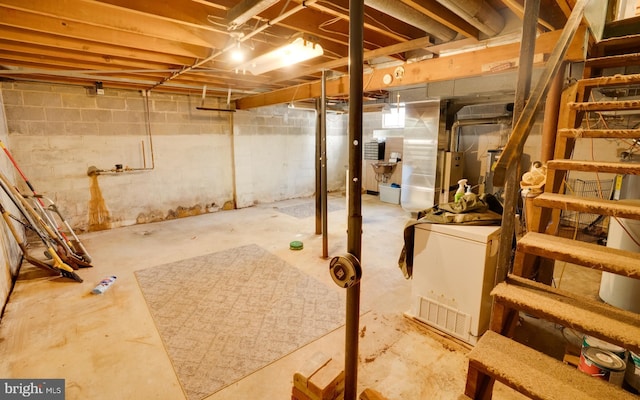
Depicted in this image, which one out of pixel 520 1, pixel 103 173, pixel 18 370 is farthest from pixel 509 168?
pixel 103 173

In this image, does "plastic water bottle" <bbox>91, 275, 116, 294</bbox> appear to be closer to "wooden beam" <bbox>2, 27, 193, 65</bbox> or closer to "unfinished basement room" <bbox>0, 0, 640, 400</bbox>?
"unfinished basement room" <bbox>0, 0, 640, 400</bbox>

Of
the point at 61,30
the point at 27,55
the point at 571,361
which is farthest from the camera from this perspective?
the point at 27,55

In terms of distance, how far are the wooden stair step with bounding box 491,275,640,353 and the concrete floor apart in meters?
0.82

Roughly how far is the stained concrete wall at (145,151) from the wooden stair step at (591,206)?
5.60 meters

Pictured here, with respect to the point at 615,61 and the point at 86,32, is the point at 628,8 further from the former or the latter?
the point at 86,32

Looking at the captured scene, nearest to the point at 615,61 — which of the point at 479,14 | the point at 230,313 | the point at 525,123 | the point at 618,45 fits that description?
the point at 618,45

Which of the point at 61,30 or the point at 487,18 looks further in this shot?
the point at 61,30

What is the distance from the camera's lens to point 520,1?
6.37 feet

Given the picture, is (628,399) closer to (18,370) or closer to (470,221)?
(470,221)

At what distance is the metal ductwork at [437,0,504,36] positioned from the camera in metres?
1.84

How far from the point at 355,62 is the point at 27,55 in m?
3.79

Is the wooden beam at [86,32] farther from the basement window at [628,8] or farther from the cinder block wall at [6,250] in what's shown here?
the basement window at [628,8]

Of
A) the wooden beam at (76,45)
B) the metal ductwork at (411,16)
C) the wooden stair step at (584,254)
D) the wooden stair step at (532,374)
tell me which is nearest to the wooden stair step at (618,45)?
the metal ductwork at (411,16)

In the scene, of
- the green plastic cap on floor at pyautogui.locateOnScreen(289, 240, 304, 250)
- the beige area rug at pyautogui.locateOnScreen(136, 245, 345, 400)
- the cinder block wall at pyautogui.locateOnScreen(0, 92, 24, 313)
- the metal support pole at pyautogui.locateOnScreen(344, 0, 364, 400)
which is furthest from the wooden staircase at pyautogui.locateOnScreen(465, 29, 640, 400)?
the cinder block wall at pyautogui.locateOnScreen(0, 92, 24, 313)
